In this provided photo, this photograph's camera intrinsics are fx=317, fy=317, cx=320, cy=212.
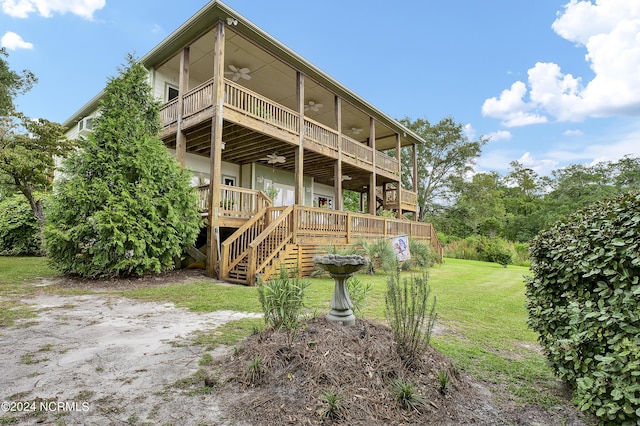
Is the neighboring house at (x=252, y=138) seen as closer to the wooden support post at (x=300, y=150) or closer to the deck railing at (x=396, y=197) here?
the wooden support post at (x=300, y=150)

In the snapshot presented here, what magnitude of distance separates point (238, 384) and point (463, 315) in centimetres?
423

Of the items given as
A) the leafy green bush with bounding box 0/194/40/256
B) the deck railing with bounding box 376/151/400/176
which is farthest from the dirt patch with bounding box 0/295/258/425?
the deck railing with bounding box 376/151/400/176

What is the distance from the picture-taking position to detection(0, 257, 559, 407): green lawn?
3053 mm

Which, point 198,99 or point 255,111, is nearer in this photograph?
point 198,99

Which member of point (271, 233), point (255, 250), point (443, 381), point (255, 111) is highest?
point (255, 111)

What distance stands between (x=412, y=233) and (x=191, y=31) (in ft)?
39.7

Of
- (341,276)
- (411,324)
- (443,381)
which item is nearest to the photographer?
(443,381)

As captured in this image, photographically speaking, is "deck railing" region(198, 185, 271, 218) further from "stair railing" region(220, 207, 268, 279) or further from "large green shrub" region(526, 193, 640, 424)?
"large green shrub" region(526, 193, 640, 424)

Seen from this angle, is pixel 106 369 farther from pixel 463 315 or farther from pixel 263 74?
pixel 263 74

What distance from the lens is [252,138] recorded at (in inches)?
451

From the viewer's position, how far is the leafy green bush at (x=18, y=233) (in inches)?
529

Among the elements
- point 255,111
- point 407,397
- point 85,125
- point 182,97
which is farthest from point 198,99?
point 407,397

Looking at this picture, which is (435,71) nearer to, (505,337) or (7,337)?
(505,337)

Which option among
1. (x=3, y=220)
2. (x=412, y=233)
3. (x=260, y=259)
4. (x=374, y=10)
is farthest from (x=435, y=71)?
(x=3, y=220)
